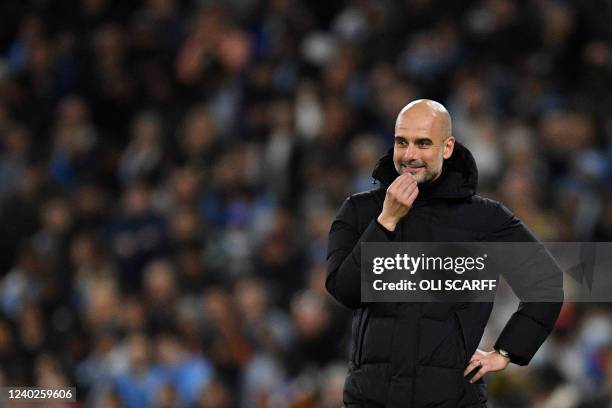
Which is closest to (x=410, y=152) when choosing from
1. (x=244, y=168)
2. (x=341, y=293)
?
(x=341, y=293)

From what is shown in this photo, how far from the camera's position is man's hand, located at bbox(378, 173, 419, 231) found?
3721 mm

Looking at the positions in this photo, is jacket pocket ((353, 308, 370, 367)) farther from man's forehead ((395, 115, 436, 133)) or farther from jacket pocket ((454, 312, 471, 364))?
man's forehead ((395, 115, 436, 133))

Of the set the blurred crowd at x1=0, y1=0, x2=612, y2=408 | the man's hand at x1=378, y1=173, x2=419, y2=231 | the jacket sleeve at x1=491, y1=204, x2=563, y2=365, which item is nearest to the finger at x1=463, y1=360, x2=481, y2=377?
the jacket sleeve at x1=491, y1=204, x2=563, y2=365

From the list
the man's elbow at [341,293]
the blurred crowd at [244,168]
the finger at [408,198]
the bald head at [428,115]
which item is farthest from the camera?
the blurred crowd at [244,168]

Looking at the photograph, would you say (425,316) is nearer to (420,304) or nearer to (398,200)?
(420,304)

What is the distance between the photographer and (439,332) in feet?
12.6

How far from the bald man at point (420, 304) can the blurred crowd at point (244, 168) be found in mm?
2731

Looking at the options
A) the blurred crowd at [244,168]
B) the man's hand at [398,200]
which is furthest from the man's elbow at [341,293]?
the blurred crowd at [244,168]

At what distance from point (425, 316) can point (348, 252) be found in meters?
0.29

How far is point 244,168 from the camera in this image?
1001cm

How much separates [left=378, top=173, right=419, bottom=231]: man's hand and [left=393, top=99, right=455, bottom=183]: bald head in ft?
0.33

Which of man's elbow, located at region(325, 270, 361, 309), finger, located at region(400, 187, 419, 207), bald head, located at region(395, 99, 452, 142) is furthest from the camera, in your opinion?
bald head, located at region(395, 99, 452, 142)

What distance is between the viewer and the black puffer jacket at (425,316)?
384 cm

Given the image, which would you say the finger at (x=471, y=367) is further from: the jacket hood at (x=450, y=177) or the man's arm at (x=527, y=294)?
the jacket hood at (x=450, y=177)
